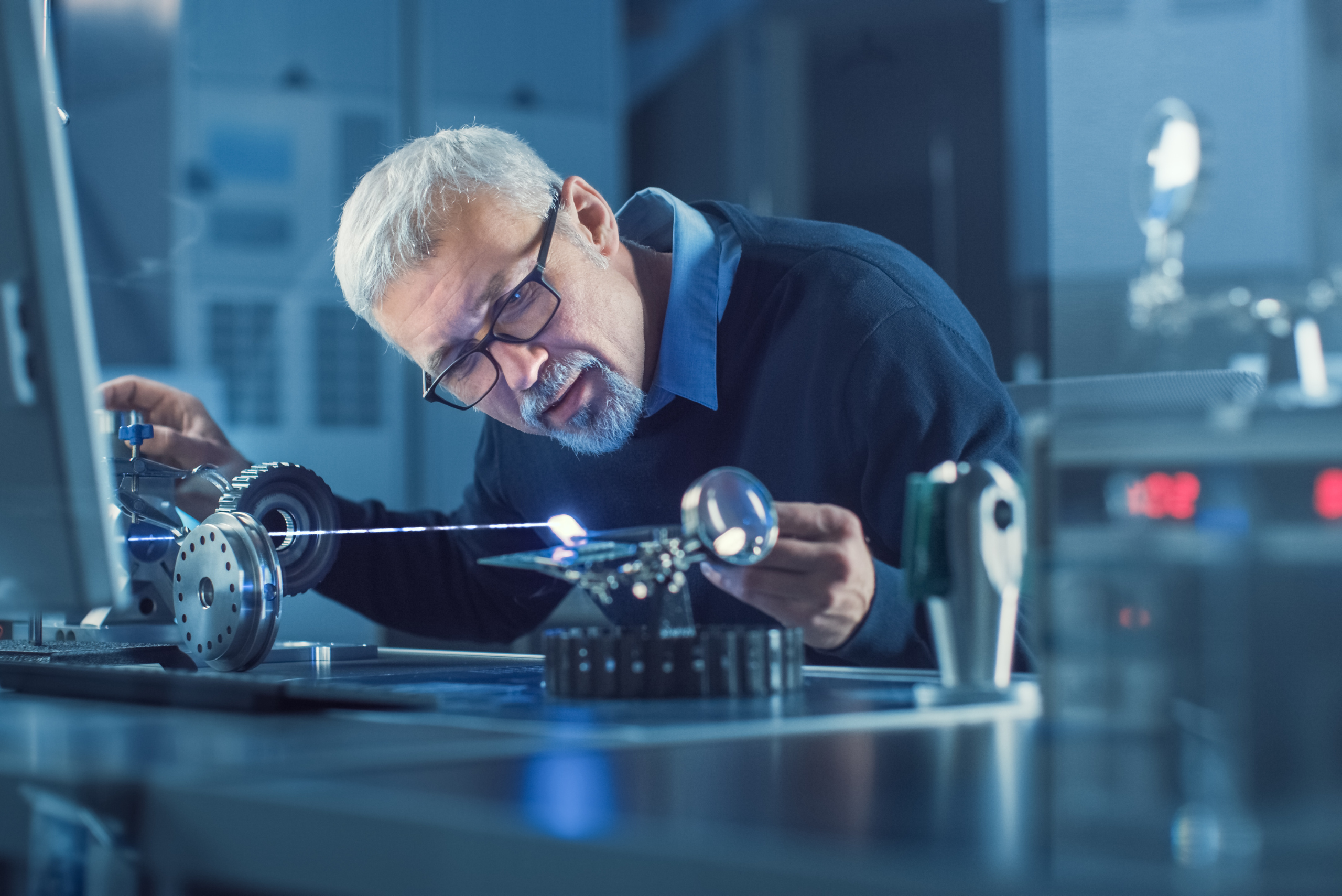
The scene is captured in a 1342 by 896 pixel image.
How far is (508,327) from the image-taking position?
1.63m

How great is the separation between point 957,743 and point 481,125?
1550 millimetres

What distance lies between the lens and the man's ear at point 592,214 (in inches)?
70.0

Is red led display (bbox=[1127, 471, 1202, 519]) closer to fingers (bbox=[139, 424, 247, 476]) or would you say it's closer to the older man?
the older man

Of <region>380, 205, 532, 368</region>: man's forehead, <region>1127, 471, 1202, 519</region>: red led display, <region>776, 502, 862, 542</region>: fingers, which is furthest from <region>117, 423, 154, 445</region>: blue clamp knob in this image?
<region>1127, 471, 1202, 519</region>: red led display

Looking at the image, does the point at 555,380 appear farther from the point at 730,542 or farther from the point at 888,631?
the point at 730,542

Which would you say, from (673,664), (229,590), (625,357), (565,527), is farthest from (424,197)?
(673,664)

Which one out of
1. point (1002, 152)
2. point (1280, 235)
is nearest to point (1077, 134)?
point (1280, 235)

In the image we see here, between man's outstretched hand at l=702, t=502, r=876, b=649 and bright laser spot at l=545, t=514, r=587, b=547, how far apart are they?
22 centimetres

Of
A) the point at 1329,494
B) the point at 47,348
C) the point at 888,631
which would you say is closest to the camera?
the point at 1329,494

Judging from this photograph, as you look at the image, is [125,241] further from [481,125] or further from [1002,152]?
[1002,152]

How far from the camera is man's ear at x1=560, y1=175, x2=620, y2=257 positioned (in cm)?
178

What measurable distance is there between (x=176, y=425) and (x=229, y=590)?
0.65m

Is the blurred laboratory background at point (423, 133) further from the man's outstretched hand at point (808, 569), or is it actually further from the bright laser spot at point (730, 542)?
the bright laser spot at point (730, 542)

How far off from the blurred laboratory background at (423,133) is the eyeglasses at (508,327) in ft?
1.11
